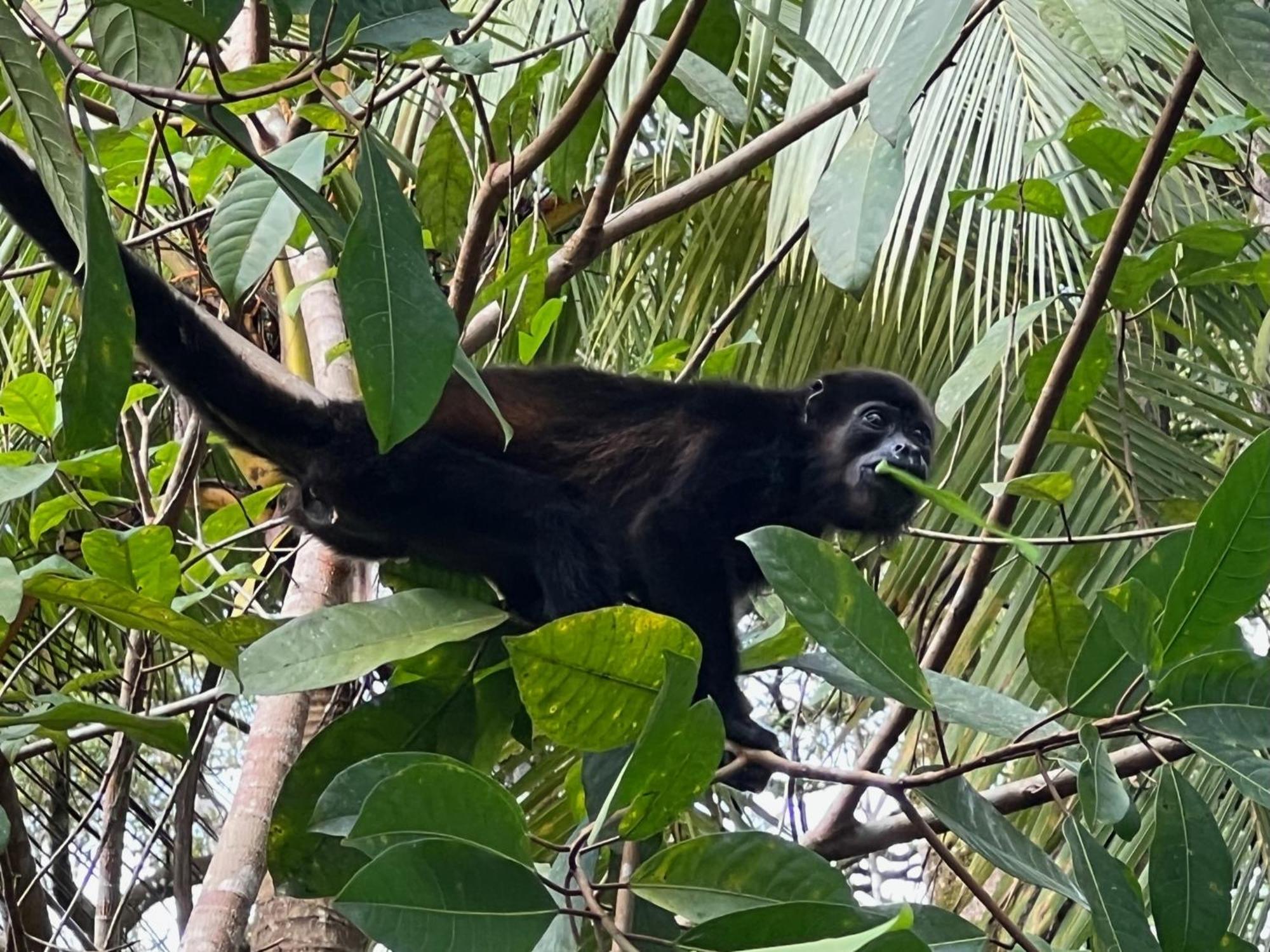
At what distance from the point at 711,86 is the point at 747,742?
4.23 feet

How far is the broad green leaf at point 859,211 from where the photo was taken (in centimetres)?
141

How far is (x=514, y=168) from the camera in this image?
2.26 meters

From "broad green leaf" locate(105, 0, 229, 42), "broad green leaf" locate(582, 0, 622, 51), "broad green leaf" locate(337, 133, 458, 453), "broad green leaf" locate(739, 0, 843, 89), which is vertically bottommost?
"broad green leaf" locate(337, 133, 458, 453)

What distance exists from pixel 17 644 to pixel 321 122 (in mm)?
2817

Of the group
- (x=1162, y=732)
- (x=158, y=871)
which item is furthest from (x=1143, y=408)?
(x=158, y=871)

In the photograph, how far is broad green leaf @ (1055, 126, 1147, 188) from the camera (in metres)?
2.01

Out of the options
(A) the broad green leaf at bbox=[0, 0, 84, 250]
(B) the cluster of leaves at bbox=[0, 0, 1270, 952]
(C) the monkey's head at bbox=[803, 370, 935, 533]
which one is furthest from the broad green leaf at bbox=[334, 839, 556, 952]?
(C) the monkey's head at bbox=[803, 370, 935, 533]

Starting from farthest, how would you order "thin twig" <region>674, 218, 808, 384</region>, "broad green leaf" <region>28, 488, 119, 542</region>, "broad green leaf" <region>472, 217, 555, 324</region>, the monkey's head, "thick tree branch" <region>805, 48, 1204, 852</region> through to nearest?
the monkey's head
"broad green leaf" <region>28, 488, 119, 542</region>
"thin twig" <region>674, 218, 808, 384</region>
"broad green leaf" <region>472, 217, 555, 324</region>
"thick tree branch" <region>805, 48, 1204, 852</region>

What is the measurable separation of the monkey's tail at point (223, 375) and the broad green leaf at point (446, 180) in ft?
1.46

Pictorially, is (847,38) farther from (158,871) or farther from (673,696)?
(158,871)

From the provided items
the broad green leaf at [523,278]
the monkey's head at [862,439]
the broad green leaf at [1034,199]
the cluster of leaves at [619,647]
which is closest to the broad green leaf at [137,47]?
the cluster of leaves at [619,647]

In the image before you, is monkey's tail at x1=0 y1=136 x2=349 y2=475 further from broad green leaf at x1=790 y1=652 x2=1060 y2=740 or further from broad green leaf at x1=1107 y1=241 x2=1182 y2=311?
broad green leaf at x1=1107 y1=241 x2=1182 y2=311

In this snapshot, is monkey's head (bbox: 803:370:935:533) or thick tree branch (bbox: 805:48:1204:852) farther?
monkey's head (bbox: 803:370:935:533)

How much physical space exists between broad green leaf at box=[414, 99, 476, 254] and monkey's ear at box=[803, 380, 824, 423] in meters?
1.02
